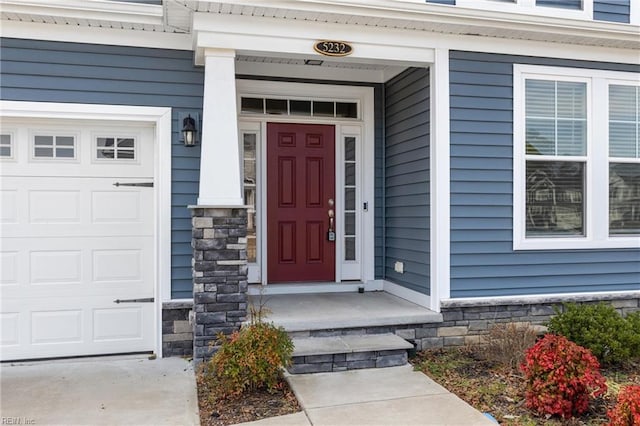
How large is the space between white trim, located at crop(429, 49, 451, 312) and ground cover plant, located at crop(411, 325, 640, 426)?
0.52m

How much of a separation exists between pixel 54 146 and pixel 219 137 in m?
1.58

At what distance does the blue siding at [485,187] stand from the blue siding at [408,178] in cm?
29

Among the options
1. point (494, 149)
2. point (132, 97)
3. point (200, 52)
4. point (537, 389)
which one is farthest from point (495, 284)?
point (132, 97)

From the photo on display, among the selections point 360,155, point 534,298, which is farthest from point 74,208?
point 534,298

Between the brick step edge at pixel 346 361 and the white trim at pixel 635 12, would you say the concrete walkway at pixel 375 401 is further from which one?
the white trim at pixel 635 12

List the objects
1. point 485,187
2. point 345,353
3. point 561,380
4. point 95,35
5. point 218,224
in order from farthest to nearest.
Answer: point 485,187, point 95,35, point 218,224, point 345,353, point 561,380

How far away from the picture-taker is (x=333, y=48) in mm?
4574

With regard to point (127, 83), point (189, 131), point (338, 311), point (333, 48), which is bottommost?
point (338, 311)

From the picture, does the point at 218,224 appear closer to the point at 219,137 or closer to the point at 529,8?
the point at 219,137

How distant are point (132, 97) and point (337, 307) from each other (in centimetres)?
274

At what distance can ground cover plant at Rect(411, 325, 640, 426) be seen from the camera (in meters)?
3.34

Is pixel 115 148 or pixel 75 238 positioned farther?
pixel 115 148

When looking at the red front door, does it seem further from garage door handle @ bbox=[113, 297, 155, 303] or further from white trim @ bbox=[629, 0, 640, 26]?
white trim @ bbox=[629, 0, 640, 26]

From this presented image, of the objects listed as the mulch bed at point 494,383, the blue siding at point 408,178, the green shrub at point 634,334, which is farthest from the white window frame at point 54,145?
the green shrub at point 634,334
